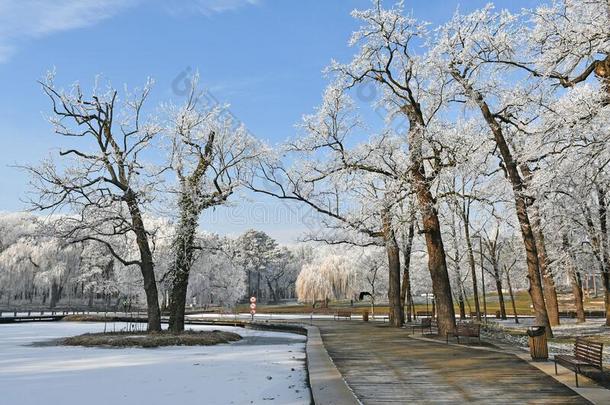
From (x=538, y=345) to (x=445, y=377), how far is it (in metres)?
3.64

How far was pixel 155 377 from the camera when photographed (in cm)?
1275

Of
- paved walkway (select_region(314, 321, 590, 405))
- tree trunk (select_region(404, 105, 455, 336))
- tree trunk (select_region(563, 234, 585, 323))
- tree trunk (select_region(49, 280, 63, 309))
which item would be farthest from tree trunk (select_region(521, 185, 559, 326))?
tree trunk (select_region(49, 280, 63, 309))

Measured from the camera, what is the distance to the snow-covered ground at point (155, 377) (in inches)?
397

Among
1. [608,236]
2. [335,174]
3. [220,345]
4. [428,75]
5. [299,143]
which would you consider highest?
[428,75]

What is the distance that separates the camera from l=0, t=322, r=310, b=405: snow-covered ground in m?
10.1

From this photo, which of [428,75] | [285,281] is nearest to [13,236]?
[285,281]

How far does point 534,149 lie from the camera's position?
13.7 meters

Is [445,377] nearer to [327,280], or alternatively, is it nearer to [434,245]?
[434,245]

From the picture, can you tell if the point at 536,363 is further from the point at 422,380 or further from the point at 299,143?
the point at 299,143

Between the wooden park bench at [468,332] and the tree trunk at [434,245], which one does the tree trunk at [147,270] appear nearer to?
the tree trunk at [434,245]

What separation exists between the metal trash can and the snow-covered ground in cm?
607

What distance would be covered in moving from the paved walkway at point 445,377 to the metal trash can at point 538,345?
0.44 m

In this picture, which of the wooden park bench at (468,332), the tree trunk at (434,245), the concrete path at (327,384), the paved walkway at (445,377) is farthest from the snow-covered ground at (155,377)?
the tree trunk at (434,245)

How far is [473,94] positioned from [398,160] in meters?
6.92
